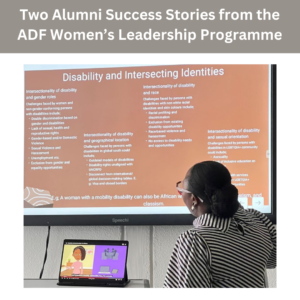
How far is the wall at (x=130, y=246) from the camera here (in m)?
2.14

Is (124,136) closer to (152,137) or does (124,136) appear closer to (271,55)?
(152,137)

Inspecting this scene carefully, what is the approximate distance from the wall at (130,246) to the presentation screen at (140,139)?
8 centimetres

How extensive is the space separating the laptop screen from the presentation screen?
28cm

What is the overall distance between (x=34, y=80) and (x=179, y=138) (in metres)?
0.83

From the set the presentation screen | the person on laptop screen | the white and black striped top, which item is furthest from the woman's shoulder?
the presentation screen

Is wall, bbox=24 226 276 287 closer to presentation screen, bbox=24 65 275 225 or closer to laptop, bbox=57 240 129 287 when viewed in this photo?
presentation screen, bbox=24 65 275 225

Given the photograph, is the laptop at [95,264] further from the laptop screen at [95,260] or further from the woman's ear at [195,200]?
the woman's ear at [195,200]

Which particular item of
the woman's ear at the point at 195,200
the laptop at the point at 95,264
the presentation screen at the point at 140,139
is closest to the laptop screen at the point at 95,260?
the laptop at the point at 95,264

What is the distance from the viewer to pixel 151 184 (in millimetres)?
2131

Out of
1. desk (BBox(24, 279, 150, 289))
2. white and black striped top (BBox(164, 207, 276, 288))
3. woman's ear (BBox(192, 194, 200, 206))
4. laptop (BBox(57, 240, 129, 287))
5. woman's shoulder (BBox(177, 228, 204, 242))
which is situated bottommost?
desk (BBox(24, 279, 150, 289))

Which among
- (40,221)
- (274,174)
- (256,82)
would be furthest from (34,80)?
(274,174)

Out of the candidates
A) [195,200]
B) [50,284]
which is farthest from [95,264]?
[195,200]

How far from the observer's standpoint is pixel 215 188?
1363mm

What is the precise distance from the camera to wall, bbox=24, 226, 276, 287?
214cm
